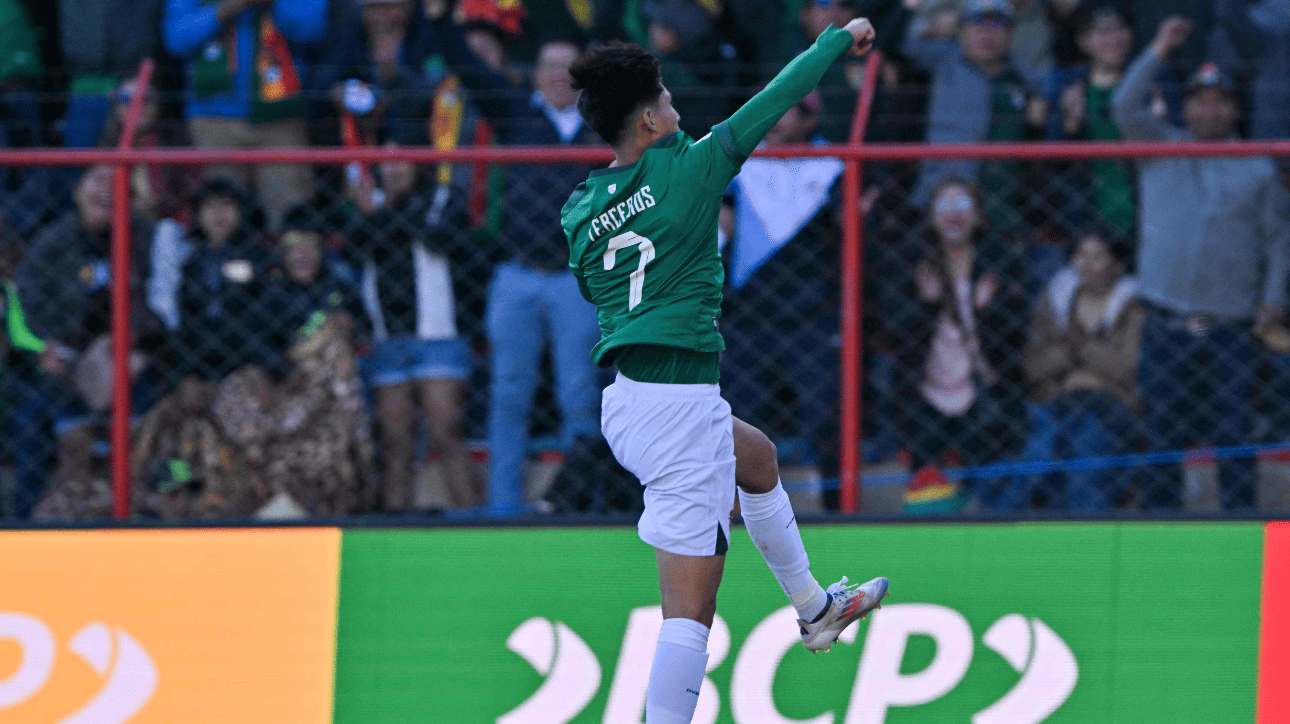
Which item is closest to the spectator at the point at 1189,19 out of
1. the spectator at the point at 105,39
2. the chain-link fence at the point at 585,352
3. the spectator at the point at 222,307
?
the chain-link fence at the point at 585,352

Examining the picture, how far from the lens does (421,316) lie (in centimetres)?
593

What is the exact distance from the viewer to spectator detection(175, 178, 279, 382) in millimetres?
5840

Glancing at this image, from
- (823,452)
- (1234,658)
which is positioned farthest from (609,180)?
(1234,658)

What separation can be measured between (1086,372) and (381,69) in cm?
356

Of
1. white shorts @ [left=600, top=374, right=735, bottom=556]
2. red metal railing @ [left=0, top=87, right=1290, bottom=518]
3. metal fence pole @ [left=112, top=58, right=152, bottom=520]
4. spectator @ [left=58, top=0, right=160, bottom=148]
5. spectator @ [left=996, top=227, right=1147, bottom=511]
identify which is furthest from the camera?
spectator @ [left=58, top=0, right=160, bottom=148]

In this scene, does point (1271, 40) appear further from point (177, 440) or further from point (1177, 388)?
point (177, 440)

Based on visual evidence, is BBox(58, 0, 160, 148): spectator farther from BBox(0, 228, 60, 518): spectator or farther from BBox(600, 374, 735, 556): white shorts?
BBox(600, 374, 735, 556): white shorts

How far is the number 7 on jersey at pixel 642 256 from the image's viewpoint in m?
3.76

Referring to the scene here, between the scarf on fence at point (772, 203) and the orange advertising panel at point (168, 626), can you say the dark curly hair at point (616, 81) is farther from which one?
the orange advertising panel at point (168, 626)

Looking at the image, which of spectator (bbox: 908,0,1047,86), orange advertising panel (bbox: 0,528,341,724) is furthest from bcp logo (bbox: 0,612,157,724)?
spectator (bbox: 908,0,1047,86)

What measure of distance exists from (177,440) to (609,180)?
298 cm

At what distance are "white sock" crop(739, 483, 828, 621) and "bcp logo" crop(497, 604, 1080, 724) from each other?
30.0 inches

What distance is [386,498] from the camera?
5836 millimetres

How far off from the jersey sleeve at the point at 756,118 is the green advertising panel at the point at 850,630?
5.60 feet
